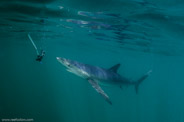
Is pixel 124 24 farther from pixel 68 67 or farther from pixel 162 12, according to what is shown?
pixel 68 67

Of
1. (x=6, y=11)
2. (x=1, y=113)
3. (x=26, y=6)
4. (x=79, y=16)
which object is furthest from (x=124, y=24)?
(x=1, y=113)

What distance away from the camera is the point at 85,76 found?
1001 centimetres

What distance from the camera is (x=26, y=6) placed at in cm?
1332

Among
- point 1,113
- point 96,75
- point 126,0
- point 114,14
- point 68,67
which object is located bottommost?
point 1,113

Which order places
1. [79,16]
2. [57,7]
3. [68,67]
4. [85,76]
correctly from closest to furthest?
[68,67] → [85,76] → [57,7] → [79,16]

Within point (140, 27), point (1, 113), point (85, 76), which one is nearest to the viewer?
point (85, 76)

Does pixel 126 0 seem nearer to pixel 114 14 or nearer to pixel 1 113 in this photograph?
pixel 114 14

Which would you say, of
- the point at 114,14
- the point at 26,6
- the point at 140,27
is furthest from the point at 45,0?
the point at 140,27

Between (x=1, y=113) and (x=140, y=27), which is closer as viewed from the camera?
(x=140, y=27)

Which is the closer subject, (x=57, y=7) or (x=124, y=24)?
(x=57, y=7)

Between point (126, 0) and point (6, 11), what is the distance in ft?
35.0

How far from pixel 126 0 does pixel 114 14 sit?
3009 mm

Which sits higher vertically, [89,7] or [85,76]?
[89,7]

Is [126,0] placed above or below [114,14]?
above
